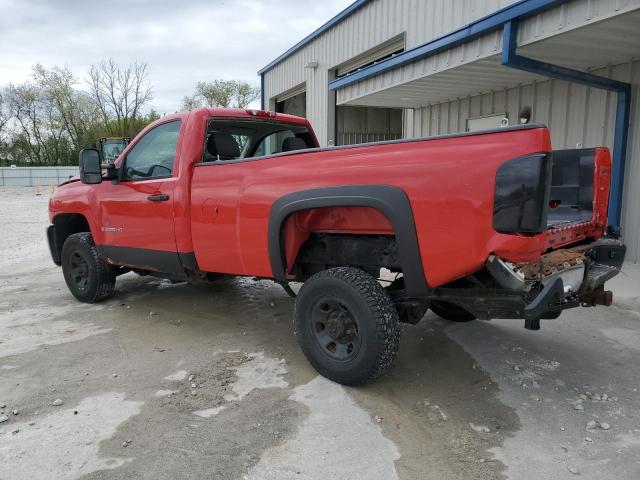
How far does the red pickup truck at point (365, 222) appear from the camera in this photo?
2783 millimetres

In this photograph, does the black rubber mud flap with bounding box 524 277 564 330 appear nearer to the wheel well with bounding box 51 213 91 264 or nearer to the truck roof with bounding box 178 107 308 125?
the truck roof with bounding box 178 107 308 125

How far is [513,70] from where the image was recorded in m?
7.50

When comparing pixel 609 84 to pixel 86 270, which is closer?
pixel 86 270

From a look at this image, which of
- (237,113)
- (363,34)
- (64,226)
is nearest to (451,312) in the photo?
(237,113)

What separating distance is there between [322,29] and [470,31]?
8354 millimetres

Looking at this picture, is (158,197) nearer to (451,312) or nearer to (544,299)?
(451,312)

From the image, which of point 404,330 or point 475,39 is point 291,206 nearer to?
point 404,330

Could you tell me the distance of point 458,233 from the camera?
2.88 meters

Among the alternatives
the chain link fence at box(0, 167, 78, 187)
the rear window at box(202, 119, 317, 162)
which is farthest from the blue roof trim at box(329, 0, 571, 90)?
the chain link fence at box(0, 167, 78, 187)

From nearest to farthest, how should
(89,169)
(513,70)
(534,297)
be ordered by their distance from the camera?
(534,297), (89,169), (513,70)

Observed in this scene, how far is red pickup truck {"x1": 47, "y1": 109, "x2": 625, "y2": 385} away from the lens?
2.78 meters

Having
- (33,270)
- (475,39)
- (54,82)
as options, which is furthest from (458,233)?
(54,82)

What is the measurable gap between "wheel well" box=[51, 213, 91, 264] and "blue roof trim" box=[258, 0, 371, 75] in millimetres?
8804

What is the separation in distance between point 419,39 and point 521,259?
8.65m
